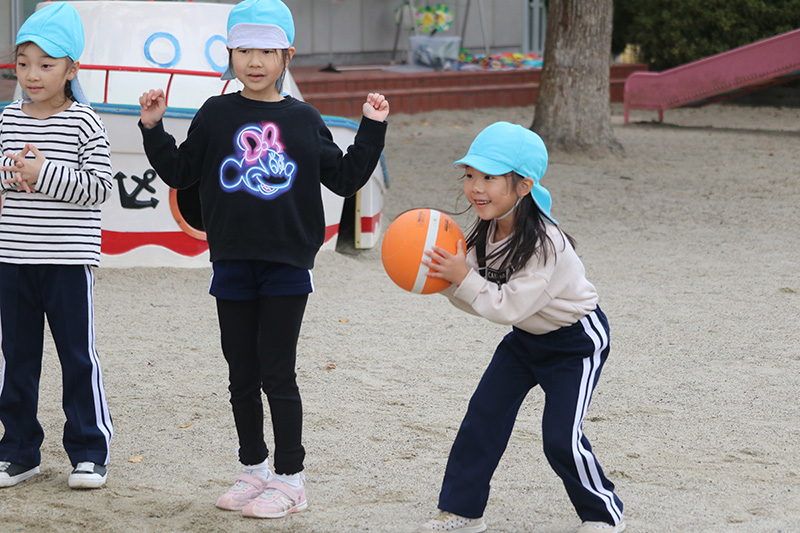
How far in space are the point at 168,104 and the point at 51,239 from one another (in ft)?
13.0

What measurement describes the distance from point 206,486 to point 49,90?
1.56 meters

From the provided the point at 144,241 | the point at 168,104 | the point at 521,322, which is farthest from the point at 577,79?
the point at 521,322

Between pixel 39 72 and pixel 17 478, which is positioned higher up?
pixel 39 72

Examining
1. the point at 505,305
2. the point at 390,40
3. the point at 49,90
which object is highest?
the point at 390,40

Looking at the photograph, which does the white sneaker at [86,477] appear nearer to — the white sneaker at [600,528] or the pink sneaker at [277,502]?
the pink sneaker at [277,502]

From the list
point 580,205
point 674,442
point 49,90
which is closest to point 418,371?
point 674,442

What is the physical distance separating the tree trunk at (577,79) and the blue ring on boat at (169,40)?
5395 mm

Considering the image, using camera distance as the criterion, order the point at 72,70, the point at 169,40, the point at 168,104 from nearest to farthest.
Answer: the point at 72,70 → the point at 168,104 → the point at 169,40

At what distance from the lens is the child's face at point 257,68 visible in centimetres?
324

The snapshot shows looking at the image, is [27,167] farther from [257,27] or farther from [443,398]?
[443,398]

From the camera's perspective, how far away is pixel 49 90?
11.5 feet

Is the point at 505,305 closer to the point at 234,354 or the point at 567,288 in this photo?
the point at 567,288

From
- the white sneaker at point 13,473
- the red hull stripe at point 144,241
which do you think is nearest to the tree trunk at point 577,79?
the red hull stripe at point 144,241

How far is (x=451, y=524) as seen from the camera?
10.5 feet
